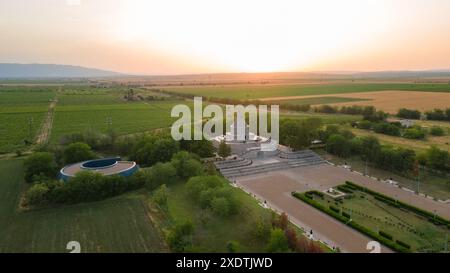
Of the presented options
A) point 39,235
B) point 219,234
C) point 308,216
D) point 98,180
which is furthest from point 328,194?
point 39,235

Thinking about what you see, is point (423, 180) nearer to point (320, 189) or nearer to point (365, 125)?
point (320, 189)

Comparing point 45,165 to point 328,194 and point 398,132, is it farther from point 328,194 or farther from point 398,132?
point 398,132

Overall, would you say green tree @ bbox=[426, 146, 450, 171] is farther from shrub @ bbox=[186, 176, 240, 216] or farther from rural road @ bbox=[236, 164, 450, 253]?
shrub @ bbox=[186, 176, 240, 216]

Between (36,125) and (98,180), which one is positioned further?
(36,125)

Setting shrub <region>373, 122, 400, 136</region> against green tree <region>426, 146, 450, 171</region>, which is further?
shrub <region>373, 122, 400, 136</region>

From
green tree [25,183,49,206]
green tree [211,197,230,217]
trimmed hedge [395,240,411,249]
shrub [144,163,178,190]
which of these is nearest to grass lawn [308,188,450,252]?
trimmed hedge [395,240,411,249]

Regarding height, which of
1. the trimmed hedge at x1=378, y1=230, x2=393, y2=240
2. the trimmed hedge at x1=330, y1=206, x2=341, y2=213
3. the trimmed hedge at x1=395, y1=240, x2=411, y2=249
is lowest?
the trimmed hedge at x1=395, y1=240, x2=411, y2=249
